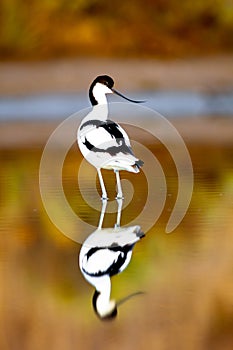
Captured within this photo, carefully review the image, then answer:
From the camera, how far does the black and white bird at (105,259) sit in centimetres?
Answer: 114

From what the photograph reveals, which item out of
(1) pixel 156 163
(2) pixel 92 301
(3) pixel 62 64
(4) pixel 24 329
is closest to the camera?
(4) pixel 24 329

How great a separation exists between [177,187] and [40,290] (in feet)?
2.57

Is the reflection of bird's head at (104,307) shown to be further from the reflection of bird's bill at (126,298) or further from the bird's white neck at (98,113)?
the bird's white neck at (98,113)

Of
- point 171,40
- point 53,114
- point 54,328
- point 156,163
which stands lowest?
point 54,328

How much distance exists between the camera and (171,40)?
420 centimetres

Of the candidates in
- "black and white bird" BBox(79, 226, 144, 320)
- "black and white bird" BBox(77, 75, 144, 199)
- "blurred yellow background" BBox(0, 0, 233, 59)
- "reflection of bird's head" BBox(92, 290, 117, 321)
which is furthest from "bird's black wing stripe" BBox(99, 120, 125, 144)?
"blurred yellow background" BBox(0, 0, 233, 59)

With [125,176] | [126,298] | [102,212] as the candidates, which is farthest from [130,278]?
[125,176]

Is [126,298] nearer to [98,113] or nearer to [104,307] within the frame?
[104,307]

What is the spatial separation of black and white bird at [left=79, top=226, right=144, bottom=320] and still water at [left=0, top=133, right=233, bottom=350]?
1 centimetres

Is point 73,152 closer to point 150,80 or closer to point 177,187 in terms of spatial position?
point 177,187

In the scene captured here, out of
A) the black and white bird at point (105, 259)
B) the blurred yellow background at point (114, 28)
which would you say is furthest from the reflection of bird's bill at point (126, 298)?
the blurred yellow background at point (114, 28)

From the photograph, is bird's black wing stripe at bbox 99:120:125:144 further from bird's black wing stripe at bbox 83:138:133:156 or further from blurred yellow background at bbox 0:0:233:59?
blurred yellow background at bbox 0:0:233:59

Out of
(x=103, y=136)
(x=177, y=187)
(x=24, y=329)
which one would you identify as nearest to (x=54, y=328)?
(x=24, y=329)

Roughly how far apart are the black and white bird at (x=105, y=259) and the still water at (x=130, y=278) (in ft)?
0.04
